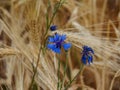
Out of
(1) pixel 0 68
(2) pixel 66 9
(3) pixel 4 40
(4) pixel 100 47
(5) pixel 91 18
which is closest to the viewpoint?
(4) pixel 100 47

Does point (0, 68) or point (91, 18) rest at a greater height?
point (91, 18)

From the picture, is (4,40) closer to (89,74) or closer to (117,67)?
(89,74)

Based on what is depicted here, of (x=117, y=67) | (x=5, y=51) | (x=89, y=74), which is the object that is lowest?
(x=89, y=74)

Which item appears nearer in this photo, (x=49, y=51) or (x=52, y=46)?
(x=52, y=46)

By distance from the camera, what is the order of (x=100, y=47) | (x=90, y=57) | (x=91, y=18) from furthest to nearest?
(x=91, y=18) → (x=100, y=47) → (x=90, y=57)

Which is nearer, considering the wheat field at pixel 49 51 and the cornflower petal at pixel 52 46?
A: the cornflower petal at pixel 52 46

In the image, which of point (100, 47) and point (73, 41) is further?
point (100, 47)

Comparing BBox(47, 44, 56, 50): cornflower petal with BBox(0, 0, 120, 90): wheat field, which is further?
BBox(0, 0, 120, 90): wheat field

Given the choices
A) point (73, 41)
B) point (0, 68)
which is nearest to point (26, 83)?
point (0, 68)
